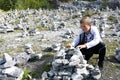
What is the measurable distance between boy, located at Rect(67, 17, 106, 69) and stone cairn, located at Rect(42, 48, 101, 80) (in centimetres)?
43

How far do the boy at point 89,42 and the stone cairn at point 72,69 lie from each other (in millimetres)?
428

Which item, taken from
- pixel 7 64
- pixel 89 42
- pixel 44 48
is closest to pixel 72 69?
pixel 89 42

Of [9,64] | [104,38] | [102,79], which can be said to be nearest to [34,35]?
[104,38]

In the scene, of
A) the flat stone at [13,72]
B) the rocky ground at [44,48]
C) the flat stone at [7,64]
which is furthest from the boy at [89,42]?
the flat stone at [7,64]

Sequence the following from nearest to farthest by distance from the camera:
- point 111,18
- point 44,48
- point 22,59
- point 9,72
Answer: point 9,72, point 22,59, point 44,48, point 111,18

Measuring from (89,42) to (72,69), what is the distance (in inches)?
42.8

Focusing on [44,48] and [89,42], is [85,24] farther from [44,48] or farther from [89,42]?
[44,48]

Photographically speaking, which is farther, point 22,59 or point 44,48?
point 44,48

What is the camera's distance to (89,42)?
11.8 meters

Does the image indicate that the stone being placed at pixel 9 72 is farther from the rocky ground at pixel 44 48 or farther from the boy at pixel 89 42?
the boy at pixel 89 42

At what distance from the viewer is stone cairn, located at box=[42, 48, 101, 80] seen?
1122 cm

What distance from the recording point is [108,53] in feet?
47.2

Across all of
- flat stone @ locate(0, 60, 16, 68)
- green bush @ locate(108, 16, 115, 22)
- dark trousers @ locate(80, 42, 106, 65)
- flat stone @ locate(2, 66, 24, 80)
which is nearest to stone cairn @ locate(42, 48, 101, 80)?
dark trousers @ locate(80, 42, 106, 65)

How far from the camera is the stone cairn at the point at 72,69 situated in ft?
36.8
